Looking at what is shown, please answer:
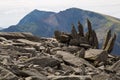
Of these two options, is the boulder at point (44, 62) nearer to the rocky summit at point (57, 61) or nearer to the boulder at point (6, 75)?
the rocky summit at point (57, 61)

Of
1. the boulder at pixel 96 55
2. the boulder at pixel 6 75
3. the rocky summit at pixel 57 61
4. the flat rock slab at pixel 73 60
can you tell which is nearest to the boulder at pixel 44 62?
the rocky summit at pixel 57 61

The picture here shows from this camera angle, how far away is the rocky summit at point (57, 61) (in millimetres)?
23750

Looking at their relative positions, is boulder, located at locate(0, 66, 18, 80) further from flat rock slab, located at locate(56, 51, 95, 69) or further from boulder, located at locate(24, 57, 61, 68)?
flat rock slab, located at locate(56, 51, 95, 69)

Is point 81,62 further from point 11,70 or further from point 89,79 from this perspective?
point 11,70

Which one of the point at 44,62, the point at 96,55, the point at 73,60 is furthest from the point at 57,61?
the point at 96,55

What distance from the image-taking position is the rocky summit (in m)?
23.8

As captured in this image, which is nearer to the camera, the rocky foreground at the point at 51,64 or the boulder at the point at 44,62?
the rocky foreground at the point at 51,64

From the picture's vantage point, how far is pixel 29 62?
27.8 metres

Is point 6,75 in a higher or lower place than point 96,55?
higher

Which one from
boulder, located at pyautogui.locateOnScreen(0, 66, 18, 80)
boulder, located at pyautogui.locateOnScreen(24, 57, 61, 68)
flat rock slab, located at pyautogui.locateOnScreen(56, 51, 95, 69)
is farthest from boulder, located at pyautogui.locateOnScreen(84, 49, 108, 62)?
boulder, located at pyautogui.locateOnScreen(0, 66, 18, 80)

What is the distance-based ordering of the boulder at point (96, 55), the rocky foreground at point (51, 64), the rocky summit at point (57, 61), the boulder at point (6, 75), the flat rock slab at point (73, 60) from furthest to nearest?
the boulder at point (96, 55), the flat rock slab at point (73, 60), the rocky summit at point (57, 61), the rocky foreground at point (51, 64), the boulder at point (6, 75)

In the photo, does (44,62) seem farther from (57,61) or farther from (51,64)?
(57,61)

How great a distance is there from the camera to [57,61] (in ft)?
98.9

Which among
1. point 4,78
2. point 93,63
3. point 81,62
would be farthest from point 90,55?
point 4,78
